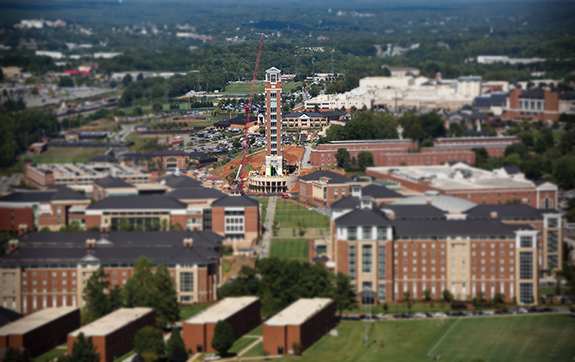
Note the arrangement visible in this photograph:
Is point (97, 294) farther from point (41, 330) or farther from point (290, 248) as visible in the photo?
point (290, 248)

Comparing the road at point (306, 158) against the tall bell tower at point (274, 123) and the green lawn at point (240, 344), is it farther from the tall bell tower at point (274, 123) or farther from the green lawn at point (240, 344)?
the green lawn at point (240, 344)

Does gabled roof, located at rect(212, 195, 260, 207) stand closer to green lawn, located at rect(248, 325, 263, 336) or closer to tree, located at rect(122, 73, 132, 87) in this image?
tree, located at rect(122, 73, 132, 87)

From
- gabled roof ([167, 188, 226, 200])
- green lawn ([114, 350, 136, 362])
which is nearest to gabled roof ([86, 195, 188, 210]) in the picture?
gabled roof ([167, 188, 226, 200])

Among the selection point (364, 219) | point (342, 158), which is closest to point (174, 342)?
point (364, 219)

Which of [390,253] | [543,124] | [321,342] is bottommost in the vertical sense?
[321,342]

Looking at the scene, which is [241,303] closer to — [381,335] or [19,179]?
[381,335]

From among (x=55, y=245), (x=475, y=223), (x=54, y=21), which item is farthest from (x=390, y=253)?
(x=54, y=21)
